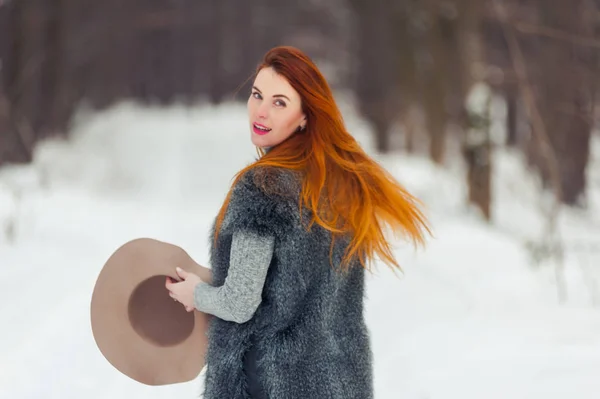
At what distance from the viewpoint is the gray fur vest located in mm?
2086

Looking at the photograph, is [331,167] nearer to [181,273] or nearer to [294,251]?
[294,251]

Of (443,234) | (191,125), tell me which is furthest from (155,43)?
(443,234)

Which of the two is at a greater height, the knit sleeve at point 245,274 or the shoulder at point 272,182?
the shoulder at point 272,182

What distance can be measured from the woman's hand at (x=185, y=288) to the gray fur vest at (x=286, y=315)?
7 centimetres

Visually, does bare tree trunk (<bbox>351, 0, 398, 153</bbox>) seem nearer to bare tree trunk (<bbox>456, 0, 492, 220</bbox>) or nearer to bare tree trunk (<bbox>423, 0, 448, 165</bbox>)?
bare tree trunk (<bbox>423, 0, 448, 165</bbox>)

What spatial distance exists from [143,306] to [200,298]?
306 millimetres

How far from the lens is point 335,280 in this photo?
2246mm

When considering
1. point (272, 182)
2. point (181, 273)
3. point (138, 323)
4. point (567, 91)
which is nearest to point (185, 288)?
point (181, 273)

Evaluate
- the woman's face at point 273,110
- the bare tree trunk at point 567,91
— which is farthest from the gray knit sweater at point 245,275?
the bare tree trunk at point 567,91

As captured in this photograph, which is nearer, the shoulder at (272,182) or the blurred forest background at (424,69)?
the shoulder at (272,182)

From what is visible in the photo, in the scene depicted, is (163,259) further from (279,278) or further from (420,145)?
(420,145)

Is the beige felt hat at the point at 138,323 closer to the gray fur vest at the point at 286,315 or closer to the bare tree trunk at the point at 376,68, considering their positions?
the gray fur vest at the point at 286,315

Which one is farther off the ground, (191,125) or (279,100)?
(191,125)

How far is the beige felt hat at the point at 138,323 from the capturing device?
2.32m
